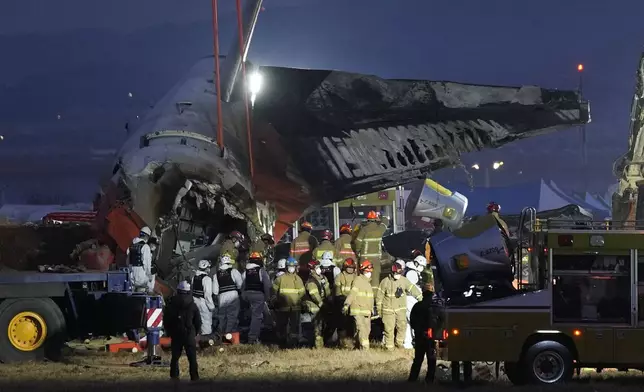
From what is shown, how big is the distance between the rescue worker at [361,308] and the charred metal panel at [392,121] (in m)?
6.61

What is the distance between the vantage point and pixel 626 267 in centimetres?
1227

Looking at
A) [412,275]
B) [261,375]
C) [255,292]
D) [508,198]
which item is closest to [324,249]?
[255,292]

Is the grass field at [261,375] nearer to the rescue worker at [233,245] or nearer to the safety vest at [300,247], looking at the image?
the rescue worker at [233,245]

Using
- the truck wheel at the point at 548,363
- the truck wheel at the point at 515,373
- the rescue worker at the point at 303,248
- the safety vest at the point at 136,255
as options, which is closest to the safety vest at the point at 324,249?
the rescue worker at the point at 303,248

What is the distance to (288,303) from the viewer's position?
18.8 metres

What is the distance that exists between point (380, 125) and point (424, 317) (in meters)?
11.6

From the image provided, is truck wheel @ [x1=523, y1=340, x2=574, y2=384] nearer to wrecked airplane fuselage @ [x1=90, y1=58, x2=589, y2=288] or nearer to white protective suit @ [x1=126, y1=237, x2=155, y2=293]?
white protective suit @ [x1=126, y1=237, x2=155, y2=293]

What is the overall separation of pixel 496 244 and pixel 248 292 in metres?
7.06

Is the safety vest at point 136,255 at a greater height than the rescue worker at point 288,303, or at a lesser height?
greater

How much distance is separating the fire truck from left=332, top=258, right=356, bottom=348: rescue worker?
5.95 metres

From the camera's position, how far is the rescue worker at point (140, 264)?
58.1ft

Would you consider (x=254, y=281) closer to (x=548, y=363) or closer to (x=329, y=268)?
(x=329, y=268)

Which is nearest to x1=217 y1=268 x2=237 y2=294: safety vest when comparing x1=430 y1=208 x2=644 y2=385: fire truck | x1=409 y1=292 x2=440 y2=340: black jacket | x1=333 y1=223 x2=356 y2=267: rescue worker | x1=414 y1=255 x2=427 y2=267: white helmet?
x1=333 y1=223 x2=356 y2=267: rescue worker

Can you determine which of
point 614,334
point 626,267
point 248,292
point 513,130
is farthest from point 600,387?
point 513,130
